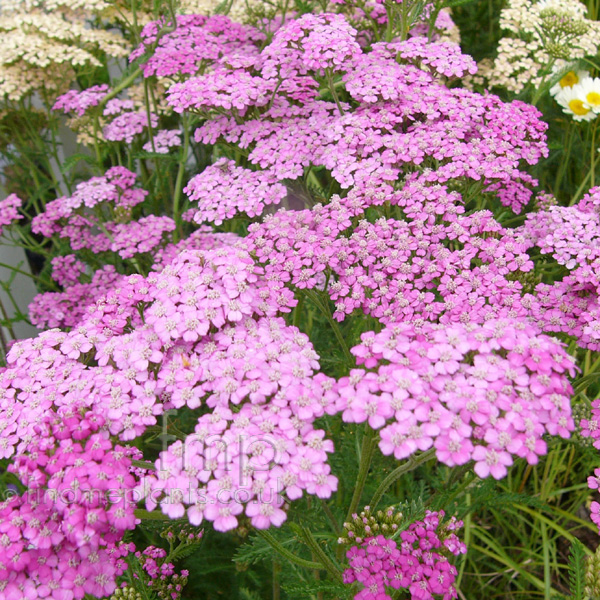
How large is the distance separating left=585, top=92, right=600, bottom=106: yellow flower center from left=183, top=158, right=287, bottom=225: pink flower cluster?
1766mm

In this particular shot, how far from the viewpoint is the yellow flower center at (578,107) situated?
2670 millimetres

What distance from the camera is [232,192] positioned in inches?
72.3

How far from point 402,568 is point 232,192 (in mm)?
1191

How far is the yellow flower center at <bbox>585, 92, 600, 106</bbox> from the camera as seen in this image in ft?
8.86

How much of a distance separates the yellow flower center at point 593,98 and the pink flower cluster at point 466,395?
6.63 feet

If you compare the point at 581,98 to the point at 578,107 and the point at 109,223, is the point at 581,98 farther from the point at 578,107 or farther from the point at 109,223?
the point at 109,223

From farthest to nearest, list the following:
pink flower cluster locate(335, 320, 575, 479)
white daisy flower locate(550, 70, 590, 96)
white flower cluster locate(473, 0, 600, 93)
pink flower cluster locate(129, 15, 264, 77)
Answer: white daisy flower locate(550, 70, 590, 96), white flower cluster locate(473, 0, 600, 93), pink flower cluster locate(129, 15, 264, 77), pink flower cluster locate(335, 320, 575, 479)

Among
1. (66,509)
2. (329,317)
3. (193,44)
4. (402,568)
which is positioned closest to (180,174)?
(193,44)

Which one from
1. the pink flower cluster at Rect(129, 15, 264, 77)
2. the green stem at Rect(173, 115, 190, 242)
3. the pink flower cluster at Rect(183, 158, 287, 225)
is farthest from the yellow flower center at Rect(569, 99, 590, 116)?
the green stem at Rect(173, 115, 190, 242)

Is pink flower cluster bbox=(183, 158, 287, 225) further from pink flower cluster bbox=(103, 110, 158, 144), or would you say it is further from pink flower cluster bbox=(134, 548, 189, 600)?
pink flower cluster bbox=(134, 548, 189, 600)

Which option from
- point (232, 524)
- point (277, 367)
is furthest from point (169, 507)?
point (277, 367)

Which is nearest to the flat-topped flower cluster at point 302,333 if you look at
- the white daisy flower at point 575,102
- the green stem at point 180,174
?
the green stem at point 180,174

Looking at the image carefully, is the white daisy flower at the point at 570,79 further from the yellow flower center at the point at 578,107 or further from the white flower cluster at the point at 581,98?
the yellow flower center at the point at 578,107

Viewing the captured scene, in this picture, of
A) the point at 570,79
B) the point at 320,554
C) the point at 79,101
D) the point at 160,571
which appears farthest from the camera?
the point at 570,79
